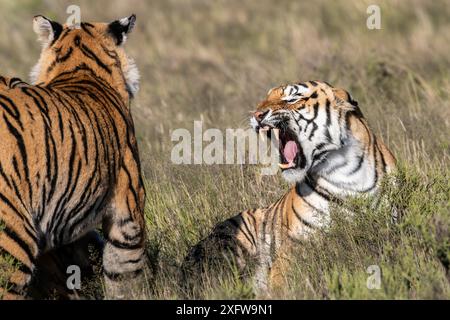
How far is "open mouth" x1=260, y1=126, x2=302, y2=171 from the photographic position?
562 cm

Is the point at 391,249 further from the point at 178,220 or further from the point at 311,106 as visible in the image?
the point at 178,220

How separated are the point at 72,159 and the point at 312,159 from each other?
1.63 metres

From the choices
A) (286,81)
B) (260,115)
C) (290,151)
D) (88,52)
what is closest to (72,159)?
(88,52)

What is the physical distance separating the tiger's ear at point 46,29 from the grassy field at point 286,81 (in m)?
1.40

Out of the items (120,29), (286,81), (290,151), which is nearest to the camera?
(120,29)

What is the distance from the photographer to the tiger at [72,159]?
4.22 metres

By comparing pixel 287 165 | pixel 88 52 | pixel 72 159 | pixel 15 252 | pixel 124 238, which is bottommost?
pixel 15 252

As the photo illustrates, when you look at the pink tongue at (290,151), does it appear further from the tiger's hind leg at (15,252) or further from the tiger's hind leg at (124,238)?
the tiger's hind leg at (15,252)

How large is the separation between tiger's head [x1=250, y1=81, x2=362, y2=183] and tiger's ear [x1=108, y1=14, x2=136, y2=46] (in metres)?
0.90

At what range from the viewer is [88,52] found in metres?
5.51

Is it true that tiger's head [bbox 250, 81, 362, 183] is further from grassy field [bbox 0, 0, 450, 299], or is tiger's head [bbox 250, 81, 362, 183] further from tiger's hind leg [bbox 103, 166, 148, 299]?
tiger's hind leg [bbox 103, 166, 148, 299]

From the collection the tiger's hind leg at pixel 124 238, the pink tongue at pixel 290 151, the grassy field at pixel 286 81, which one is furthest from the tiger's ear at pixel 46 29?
the pink tongue at pixel 290 151

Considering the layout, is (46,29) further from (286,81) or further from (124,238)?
(286,81)

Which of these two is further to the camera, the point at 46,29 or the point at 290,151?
the point at 290,151
